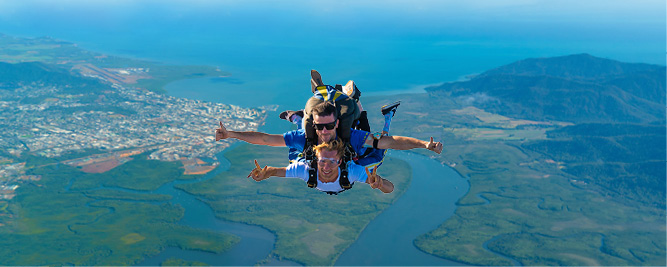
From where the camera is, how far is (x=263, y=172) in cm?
917

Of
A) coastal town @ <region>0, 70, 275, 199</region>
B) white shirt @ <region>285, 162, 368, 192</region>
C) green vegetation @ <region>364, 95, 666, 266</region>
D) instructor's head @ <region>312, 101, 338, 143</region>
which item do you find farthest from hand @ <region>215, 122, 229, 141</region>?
coastal town @ <region>0, 70, 275, 199</region>

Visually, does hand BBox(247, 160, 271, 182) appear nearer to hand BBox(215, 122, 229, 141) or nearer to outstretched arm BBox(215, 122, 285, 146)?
outstretched arm BBox(215, 122, 285, 146)

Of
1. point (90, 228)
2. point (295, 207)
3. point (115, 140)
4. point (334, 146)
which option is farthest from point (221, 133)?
point (115, 140)

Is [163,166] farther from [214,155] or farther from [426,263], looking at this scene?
[426,263]

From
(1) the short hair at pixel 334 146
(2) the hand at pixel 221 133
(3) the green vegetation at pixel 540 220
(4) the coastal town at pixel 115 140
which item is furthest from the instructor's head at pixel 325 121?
(4) the coastal town at pixel 115 140

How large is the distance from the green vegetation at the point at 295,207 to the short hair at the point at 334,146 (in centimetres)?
11061

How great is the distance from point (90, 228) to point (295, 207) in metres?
51.9

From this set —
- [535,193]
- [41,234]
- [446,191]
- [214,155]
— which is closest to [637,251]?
[535,193]

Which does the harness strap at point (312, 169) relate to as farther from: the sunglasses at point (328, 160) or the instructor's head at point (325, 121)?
the instructor's head at point (325, 121)

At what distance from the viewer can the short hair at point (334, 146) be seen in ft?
30.2

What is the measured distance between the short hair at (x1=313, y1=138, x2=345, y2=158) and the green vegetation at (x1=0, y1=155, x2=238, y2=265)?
11570 cm

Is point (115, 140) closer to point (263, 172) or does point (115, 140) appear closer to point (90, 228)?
point (90, 228)

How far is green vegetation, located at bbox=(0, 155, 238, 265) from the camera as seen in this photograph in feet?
387

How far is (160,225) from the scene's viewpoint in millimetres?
126812
